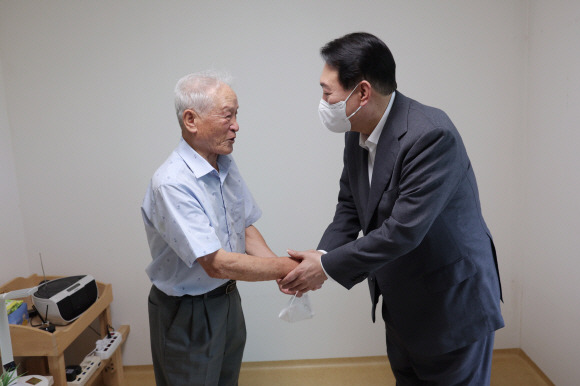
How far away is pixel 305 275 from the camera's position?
Answer: 5.71ft

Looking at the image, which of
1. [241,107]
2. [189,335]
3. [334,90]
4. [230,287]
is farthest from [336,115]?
[241,107]

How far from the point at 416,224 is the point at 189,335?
3.14 feet

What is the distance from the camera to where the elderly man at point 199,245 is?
150cm

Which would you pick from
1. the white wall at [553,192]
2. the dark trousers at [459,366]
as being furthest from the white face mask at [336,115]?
the white wall at [553,192]

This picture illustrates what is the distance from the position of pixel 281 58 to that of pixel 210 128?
1165 mm

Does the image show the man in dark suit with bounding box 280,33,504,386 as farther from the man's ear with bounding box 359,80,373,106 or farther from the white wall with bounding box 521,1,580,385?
the white wall with bounding box 521,1,580,385

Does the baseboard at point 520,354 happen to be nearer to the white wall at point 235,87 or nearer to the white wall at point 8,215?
the white wall at point 235,87

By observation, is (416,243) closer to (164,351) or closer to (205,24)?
(164,351)

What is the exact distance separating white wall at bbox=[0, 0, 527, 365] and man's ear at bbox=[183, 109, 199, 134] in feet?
3.49

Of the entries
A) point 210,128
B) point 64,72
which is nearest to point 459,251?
point 210,128

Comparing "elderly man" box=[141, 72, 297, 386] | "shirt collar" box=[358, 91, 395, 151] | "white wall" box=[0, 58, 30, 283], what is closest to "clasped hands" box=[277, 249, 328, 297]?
"elderly man" box=[141, 72, 297, 386]

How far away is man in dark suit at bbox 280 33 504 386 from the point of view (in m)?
1.38

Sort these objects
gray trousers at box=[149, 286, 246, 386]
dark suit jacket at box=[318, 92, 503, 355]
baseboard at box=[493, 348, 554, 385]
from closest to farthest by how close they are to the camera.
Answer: dark suit jacket at box=[318, 92, 503, 355] < gray trousers at box=[149, 286, 246, 386] < baseboard at box=[493, 348, 554, 385]

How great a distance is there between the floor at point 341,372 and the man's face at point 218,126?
1.75 metres
